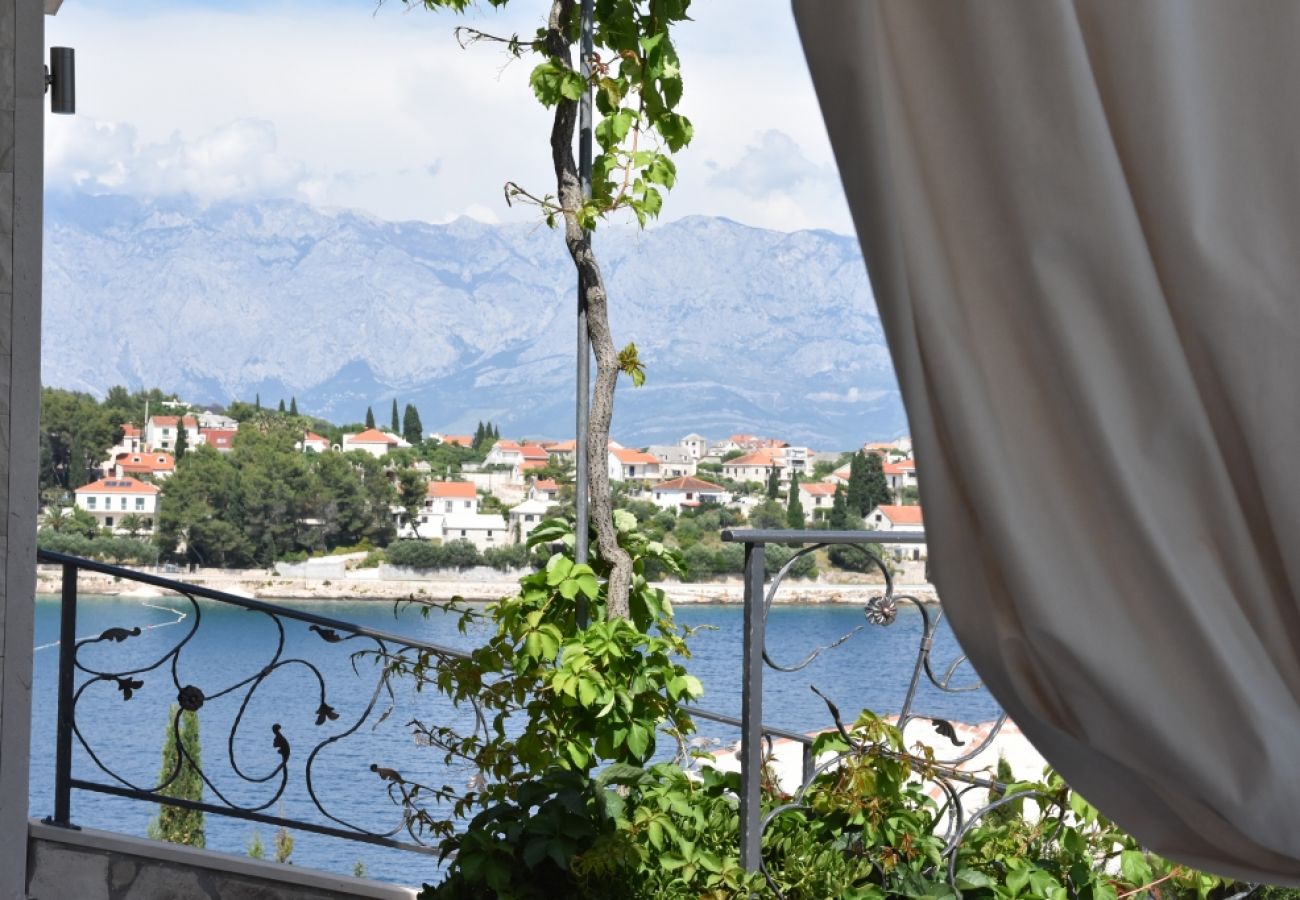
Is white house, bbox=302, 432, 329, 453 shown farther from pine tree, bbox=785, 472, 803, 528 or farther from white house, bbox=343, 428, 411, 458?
pine tree, bbox=785, 472, 803, 528

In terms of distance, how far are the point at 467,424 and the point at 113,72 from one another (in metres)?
21.2

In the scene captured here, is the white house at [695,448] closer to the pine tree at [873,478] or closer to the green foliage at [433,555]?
the pine tree at [873,478]

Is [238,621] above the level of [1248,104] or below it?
below

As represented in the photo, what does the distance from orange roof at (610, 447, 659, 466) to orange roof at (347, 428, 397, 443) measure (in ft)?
21.7

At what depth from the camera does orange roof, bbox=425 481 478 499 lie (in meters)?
18.8

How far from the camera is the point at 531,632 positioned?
109 inches

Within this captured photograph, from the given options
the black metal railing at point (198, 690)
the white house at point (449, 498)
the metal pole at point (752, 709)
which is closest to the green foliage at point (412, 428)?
the white house at point (449, 498)

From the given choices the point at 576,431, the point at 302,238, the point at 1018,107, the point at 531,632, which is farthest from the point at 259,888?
the point at 302,238

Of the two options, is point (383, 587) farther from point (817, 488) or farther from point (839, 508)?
point (839, 508)

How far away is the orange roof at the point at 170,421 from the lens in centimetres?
2556

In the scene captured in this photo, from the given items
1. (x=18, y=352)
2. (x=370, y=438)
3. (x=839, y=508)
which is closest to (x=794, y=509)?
(x=839, y=508)

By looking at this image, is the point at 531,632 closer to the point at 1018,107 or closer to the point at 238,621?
the point at 1018,107

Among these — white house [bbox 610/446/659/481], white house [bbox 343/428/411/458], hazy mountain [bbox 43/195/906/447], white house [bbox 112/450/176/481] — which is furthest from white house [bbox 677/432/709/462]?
hazy mountain [bbox 43/195/906/447]

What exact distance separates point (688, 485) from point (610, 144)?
12017 mm
